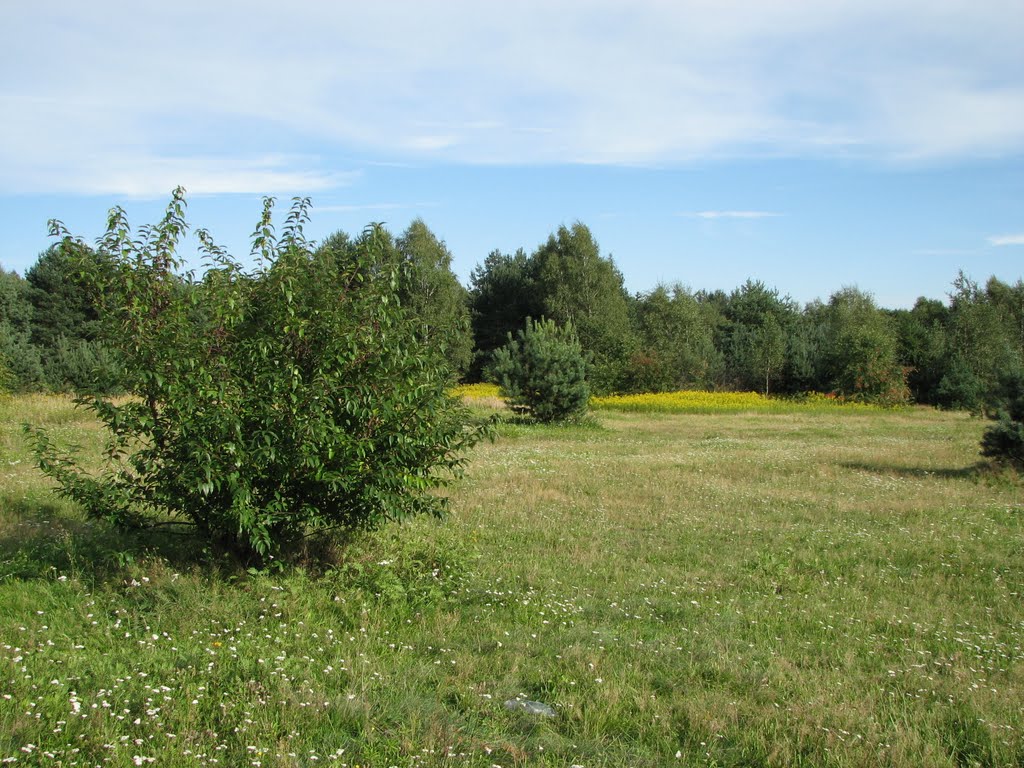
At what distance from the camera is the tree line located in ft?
144

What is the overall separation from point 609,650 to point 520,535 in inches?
163

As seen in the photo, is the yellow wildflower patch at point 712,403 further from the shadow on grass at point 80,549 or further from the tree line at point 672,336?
the shadow on grass at point 80,549

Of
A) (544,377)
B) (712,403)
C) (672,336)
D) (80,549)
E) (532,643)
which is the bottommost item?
(532,643)

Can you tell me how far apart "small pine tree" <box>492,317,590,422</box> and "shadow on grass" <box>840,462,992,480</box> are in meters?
10.6

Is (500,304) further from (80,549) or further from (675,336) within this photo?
(80,549)

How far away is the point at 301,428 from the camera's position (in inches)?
251

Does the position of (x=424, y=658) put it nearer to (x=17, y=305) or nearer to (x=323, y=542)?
(x=323, y=542)

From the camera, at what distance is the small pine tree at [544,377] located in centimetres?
2700

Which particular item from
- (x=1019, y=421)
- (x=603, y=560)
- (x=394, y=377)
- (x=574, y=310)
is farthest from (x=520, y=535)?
(x=574, y=310)

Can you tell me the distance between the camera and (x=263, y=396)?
6.65 metres

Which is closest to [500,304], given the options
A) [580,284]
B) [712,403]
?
[580,284]

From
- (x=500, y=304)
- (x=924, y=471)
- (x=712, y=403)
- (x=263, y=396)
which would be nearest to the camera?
(x=263, y=396)

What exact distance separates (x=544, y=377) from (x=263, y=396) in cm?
2081

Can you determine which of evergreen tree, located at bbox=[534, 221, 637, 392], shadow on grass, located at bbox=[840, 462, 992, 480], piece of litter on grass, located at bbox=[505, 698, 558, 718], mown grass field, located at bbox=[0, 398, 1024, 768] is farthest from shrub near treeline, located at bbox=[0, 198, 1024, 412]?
piece of litter on grass, located at bbox=[505, 698, 558, 718]
